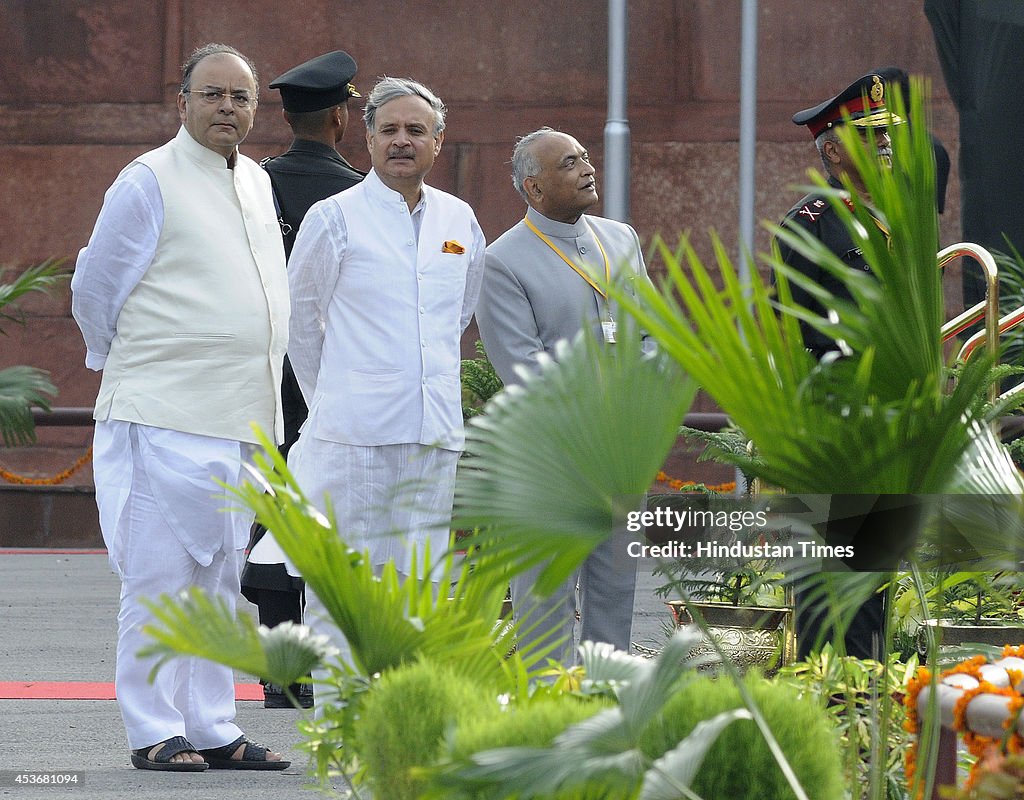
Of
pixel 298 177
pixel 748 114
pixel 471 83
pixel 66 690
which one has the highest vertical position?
pixel 471 83

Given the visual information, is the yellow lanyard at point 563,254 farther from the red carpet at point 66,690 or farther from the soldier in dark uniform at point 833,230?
the red carpet at point 66,690

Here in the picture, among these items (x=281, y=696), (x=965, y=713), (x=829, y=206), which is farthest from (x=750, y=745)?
(x=281, y=696)

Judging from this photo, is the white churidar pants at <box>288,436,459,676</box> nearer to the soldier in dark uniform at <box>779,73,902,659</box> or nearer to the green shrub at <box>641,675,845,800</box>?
the soldier in dark uniform at <box>779,73,902,659</box>

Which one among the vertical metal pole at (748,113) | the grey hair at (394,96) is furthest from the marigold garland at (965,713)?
the vertical metal pole at (748,113)

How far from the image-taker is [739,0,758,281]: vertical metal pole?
14.5 metres

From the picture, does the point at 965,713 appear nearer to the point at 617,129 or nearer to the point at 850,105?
the point at 850,105

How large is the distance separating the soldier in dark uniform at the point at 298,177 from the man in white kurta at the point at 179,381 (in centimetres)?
97

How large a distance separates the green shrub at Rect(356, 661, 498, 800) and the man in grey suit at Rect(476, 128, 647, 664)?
253 centimetres

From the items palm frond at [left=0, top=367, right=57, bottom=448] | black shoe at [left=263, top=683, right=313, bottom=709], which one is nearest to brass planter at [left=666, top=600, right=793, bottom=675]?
black shoe at [left=263, top=683, right=313, bottom=709]

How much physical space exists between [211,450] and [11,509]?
935cm

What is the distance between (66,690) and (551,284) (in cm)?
240

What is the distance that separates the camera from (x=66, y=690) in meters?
6.37

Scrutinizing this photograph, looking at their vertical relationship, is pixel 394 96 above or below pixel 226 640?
above

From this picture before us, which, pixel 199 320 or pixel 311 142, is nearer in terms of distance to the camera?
pixel 199 320
